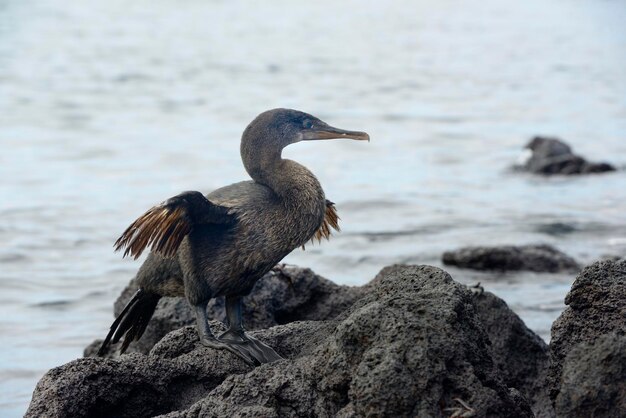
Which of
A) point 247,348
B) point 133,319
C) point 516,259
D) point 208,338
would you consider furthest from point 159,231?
point 516,259

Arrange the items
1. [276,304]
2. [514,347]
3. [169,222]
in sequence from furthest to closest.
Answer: [276,304] → [514,347] → [169,222]

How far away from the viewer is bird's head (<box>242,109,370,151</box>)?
5219mm

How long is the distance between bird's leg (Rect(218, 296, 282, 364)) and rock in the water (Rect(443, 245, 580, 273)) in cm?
457

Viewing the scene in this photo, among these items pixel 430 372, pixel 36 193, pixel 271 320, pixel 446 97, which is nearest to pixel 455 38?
pixel 446 97

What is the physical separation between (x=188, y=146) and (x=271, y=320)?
11.3 metres

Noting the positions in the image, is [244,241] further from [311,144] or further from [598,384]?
[311,144]

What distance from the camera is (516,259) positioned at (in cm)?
927

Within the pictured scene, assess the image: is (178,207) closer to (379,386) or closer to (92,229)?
(379,386)

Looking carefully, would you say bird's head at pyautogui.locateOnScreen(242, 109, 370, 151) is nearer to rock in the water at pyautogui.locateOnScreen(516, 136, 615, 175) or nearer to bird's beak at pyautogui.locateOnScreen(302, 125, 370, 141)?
bird's beak at pyautogui.locateOnScreen(302, 125, 370, 141)

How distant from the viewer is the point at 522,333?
17.8ft

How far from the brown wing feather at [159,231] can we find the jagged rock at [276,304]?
1.08 metres

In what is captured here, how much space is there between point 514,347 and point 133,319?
1.86m

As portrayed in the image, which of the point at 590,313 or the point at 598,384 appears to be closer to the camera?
the point at 598,384

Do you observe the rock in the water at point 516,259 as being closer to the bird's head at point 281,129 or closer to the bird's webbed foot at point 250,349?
the bird's head at point 281,129
